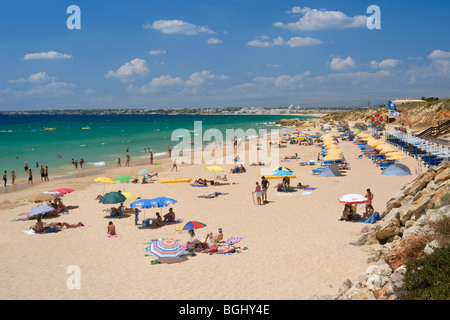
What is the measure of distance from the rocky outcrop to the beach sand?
2.07ft

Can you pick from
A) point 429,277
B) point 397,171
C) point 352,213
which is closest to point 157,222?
point 352,213

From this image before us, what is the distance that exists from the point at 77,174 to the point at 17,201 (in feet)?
36.3

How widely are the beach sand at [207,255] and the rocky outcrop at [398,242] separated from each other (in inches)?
24.8

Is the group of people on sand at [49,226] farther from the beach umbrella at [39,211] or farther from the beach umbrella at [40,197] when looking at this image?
the beach umbrella at [40,197]

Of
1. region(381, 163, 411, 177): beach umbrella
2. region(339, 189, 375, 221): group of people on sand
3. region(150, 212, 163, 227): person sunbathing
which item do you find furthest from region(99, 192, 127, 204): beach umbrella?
region(381, 163, 411, 177): beach umbrella

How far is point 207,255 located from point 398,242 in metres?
5.19

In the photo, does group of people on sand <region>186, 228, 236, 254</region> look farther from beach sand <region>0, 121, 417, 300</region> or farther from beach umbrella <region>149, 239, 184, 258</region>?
beach umbrella <region>149, 239, 184, 258</region>

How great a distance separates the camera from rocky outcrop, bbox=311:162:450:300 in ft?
22.0

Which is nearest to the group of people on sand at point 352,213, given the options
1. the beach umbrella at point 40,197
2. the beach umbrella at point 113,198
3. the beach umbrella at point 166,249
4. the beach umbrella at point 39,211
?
the beach umbrella at point 166,249

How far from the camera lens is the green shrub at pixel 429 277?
5.22 m

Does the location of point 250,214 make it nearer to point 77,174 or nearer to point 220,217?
point 220,217

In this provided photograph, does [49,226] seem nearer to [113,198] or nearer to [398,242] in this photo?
[113,198]

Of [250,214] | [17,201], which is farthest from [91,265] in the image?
[17,201]

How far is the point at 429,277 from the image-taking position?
5703 millimetres
